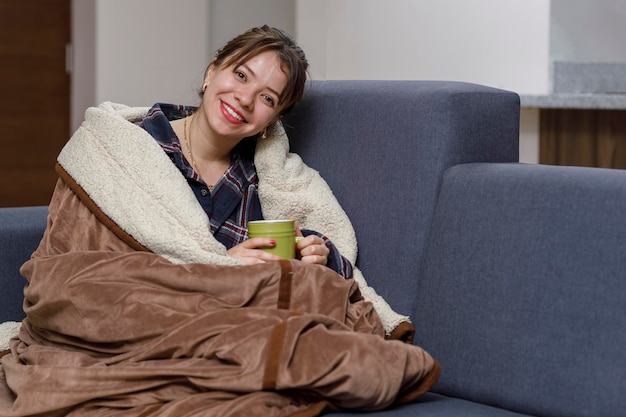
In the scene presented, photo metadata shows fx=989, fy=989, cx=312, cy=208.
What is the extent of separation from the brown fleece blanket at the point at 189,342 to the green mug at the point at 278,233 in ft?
0.12

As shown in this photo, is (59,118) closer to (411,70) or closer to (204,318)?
(411,70)

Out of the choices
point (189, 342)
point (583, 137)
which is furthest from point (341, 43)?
point (189, 342)

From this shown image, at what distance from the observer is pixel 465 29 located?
135 inches

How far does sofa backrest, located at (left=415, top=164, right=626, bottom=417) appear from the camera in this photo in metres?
1.58

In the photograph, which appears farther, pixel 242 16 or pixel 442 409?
pixel 242 16

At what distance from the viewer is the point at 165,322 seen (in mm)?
1606

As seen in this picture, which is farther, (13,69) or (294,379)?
(13,69)

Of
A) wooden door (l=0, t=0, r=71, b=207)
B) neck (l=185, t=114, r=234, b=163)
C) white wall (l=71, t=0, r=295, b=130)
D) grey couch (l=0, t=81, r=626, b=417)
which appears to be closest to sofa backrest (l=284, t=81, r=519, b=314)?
grey couch (l=0, t=81, r=626, b=417)

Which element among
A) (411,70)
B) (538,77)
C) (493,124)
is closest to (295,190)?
(493,124)

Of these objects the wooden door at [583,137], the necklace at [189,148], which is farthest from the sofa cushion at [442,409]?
the wooden door at [583,137]

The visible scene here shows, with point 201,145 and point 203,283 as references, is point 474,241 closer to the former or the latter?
point 203,283

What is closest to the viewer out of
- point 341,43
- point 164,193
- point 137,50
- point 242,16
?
point 164,193

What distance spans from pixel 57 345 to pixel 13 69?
8.79 ft

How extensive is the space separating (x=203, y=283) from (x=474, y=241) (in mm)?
487
